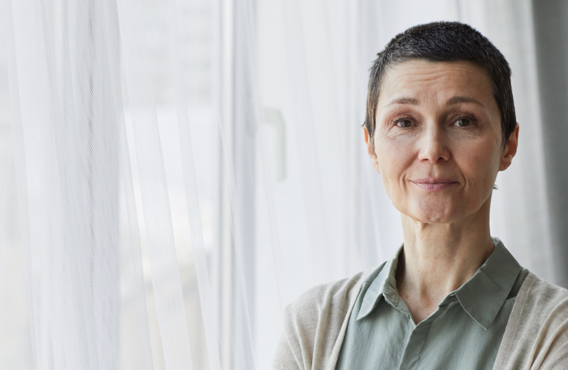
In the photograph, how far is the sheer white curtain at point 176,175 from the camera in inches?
34.1

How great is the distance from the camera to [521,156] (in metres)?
2.14

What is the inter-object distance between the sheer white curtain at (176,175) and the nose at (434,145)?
0.49m

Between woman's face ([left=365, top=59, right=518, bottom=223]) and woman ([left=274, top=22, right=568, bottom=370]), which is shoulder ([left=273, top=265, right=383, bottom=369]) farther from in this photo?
woman's face ([left=365, top=59, right=518, bottom=223])

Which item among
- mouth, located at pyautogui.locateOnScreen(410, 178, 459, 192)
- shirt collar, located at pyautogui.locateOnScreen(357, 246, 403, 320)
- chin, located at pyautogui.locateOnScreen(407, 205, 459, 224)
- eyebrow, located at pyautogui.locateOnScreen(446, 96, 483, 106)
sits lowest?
shirt collar, located at pyautogui.locateOnScreen(357, 246, 403, 320)

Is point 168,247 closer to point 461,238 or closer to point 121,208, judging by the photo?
point 121,208

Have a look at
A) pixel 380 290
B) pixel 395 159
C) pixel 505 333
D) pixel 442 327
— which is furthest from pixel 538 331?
pixel 395 159

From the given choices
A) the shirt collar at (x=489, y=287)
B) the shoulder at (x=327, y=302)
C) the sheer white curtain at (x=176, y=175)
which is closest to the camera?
the sheer white curtain at (x=176, y=175)

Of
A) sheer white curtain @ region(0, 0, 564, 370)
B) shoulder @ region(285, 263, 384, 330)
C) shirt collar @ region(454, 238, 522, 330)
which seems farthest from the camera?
shoulder @ region(285, 263, 384, 330)

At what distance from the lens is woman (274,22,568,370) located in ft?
3.19

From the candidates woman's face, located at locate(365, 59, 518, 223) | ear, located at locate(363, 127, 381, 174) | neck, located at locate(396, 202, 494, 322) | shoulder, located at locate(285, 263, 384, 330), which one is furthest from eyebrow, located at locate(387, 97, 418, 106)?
shoulder, located at locate(285, 263, 384, 330)

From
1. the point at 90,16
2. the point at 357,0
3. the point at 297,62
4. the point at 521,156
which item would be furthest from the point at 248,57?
the point at 521,156

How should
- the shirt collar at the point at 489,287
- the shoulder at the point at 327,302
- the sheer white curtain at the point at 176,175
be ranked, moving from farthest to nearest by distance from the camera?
the shoulder at the point at 327,302 → the shirt collar at the point at 489,287 → the sheer white curtain at the point at 176,175

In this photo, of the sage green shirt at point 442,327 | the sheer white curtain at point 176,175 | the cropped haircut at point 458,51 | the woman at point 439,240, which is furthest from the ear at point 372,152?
the sheer white curtain at point 176,175

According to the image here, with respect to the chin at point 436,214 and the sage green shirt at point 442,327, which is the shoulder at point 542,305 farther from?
the chin at point 436,214
